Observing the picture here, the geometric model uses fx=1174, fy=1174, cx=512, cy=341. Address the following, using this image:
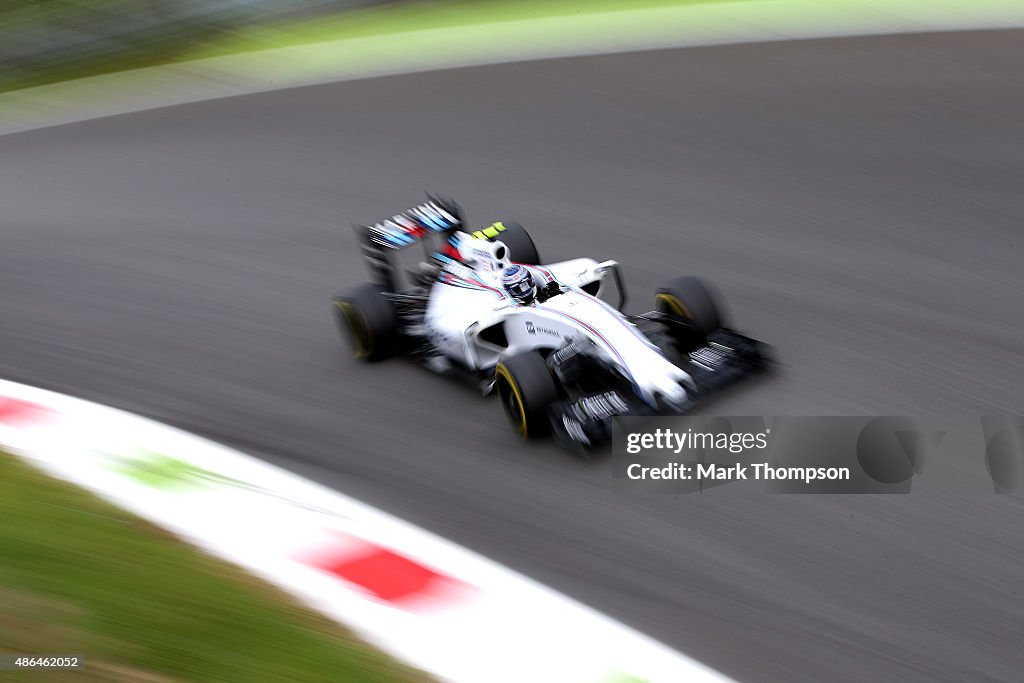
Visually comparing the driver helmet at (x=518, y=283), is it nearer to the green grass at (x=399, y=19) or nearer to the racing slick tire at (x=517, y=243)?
the racing slick tire at (x=517, y=243)

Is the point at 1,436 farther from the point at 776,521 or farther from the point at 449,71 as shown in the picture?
the point at 449,71

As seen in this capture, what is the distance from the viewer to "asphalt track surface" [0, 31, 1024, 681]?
5152 millimetres

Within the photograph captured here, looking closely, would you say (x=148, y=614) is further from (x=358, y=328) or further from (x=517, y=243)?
(x=517, y=243)

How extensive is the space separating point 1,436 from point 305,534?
88.3 inches

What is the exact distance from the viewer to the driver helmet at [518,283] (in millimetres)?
6953

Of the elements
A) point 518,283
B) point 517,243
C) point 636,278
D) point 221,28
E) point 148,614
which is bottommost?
point 148,614

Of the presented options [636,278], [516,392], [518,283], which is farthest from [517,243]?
A: [516,392]

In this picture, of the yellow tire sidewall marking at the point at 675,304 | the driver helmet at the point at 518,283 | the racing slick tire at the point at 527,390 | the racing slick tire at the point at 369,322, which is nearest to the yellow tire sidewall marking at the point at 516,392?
the racing slick tire at the point at 527,390

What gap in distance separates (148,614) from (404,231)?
11.8ft

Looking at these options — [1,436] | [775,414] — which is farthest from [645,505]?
[1,436]

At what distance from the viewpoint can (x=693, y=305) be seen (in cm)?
688

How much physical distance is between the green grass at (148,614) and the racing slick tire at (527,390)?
1.78m

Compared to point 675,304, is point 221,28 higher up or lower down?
higher up

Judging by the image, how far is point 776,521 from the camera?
18.1 feet
